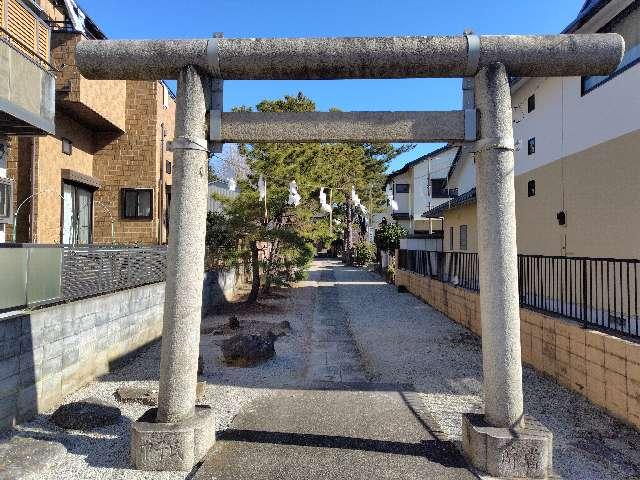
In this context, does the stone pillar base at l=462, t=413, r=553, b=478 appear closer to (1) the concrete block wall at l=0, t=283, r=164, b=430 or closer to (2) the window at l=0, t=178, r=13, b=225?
(1) the concrete block wall at l=0, t=283, r=164, b=430

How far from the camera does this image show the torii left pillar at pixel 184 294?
154 inches

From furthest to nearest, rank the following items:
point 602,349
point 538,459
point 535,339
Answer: point 535,339 → point 602,349 → point 538,459

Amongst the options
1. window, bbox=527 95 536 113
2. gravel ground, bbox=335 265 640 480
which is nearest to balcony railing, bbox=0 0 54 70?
gravel ground, bbox=335 265 640 480

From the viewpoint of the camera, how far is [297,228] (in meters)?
14.6

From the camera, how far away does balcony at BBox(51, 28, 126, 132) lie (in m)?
10.7

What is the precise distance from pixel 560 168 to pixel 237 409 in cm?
961

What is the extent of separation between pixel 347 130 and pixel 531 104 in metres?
10.8

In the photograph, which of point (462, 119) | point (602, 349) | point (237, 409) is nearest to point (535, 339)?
point (602, 349)

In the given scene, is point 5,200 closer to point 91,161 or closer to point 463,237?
point 91,161

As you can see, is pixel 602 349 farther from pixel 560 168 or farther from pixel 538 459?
pixel 560 168

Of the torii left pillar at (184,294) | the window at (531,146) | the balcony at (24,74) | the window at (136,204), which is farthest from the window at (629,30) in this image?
the window at (136,204)

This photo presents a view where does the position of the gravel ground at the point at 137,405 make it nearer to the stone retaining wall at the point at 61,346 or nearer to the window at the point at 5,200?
the stone retaining wall at the point at 61,346

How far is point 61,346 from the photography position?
5.52 metres

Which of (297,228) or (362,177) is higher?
(362,177)
